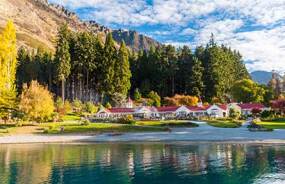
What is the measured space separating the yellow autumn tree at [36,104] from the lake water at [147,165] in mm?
23094

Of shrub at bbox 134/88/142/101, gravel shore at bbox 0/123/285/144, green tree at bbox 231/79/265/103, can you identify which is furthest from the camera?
green tree at bbox 231/79/265/103

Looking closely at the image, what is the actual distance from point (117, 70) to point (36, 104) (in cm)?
3661

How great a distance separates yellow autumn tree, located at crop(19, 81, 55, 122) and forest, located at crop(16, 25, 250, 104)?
69.0ft

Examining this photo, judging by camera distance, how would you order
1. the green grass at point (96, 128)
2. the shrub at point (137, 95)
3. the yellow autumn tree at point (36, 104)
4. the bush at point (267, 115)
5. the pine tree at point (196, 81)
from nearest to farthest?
the green grass at point (96, 128) → the yellow autumn tree at point (36, 104) → the bush at point (267, 115) → the shrub at point (137, 95) → the pine tree at point (196, 81)

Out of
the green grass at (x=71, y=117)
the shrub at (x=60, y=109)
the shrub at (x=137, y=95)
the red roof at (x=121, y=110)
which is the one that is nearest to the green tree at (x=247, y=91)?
the shrub at (x=137, y=95)

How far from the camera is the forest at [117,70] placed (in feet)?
342

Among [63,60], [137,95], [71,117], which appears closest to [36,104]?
[71,117]

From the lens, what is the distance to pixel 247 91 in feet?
402

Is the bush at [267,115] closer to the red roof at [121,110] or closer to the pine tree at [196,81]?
the pine tree at [196,81]

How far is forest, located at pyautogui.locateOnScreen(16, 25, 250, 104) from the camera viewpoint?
104 metres

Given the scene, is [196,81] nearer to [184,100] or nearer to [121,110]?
[184,100]

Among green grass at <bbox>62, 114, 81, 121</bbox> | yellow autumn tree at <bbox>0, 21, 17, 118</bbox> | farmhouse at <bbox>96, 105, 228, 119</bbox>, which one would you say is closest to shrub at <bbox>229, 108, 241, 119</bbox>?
farmhouse at <bbox>96, 105, 228, 119</bbox>

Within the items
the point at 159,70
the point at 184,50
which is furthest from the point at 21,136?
the point at 184,50

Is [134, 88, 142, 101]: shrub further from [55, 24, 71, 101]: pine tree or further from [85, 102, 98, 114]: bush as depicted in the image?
[55, 24, 71, 101]: pine tree
